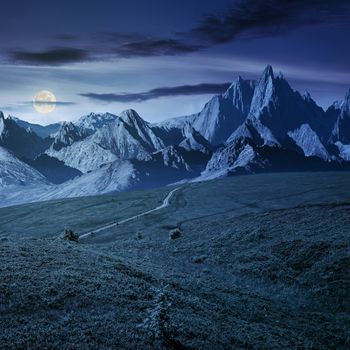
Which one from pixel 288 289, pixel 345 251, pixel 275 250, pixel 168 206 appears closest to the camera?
pixel 288 289

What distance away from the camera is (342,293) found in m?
34.2

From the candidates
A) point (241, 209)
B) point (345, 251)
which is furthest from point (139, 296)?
point (241, 209)

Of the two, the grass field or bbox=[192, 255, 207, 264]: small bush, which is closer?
the grass field

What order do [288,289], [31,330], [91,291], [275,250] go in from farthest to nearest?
1. [275,250]
2. [288,289]
3. [91,291]
4. [31,330]

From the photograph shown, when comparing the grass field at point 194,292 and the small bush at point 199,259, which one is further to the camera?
the small bush at point 199,259

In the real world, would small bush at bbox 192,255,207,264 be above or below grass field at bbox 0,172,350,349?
below

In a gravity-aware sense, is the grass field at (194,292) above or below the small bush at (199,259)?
above

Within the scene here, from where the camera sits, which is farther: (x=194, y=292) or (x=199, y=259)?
(x=199, y=259)

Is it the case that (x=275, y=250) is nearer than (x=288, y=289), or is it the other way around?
(x=288, y=289)

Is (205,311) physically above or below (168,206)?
above

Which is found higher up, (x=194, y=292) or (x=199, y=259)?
(x=194, y=292)

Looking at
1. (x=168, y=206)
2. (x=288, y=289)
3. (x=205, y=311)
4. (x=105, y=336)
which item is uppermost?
(x=105, y=336)

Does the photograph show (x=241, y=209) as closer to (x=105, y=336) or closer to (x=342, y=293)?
(x=342, y=293)

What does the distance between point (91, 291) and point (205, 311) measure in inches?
290
